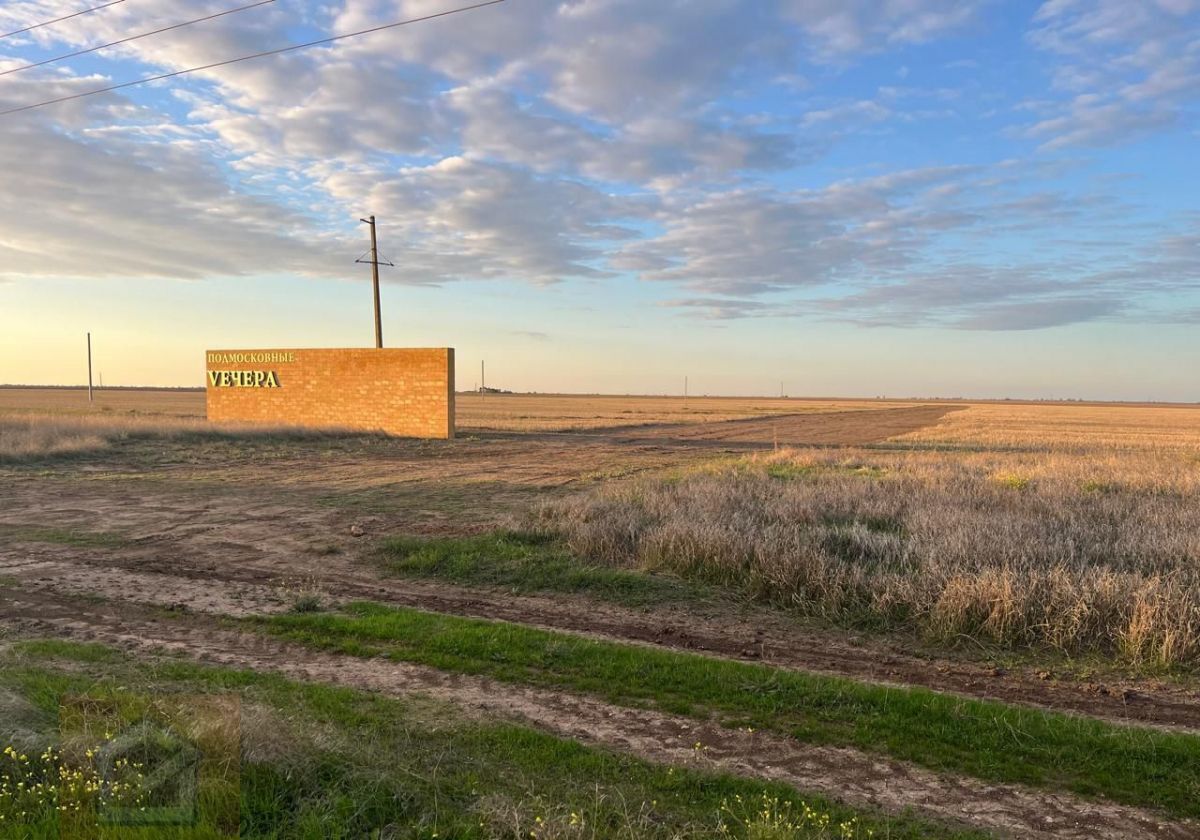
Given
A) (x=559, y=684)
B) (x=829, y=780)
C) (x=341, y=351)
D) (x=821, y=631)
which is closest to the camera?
(x=829, y=780)

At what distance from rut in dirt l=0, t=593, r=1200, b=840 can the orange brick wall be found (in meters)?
26.7

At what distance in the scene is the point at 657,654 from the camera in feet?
22.0

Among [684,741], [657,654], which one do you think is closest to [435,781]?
[684,741]

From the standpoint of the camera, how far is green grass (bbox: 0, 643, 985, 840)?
3768 mm

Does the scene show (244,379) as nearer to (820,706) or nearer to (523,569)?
(523,569)

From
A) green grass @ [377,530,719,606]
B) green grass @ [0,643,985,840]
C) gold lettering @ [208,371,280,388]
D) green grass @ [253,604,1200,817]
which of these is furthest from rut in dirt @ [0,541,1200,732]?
gold lettering @ [208,371,280,388]

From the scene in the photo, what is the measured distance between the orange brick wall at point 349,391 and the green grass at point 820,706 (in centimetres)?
2686

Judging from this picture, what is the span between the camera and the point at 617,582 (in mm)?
9375

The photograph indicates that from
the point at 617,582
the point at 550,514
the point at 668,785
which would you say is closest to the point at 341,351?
the point at 550,514

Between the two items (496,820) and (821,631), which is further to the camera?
(821,631)

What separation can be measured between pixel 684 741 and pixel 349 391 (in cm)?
3318

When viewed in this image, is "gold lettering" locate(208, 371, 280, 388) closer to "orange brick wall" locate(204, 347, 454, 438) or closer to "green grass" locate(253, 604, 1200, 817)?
"orange brick wall" locate(204, 347, 454, 438)

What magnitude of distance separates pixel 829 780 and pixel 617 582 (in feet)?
16.5

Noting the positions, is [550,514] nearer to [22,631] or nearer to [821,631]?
[821,631]
